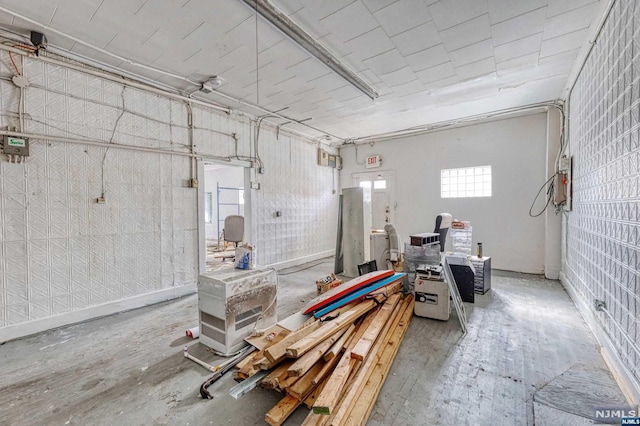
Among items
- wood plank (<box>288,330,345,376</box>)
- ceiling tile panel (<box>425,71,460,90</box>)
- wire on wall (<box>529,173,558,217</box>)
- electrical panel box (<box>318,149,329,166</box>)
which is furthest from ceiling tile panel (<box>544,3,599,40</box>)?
electrical panel box (<box>318,149,329,166</box>)

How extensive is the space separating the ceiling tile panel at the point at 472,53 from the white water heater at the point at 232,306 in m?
3.11

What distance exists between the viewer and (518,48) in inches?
110

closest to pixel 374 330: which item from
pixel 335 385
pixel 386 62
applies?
pixel 335 385

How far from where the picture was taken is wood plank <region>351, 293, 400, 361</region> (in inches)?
76.7

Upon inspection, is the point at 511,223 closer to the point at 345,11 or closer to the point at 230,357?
the point at 345,11

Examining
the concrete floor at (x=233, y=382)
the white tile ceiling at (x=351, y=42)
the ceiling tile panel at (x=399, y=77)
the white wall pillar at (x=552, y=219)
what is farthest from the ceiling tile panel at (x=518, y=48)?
the concrete floor at (x=233, y=382)

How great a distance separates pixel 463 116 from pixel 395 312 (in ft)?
13.5

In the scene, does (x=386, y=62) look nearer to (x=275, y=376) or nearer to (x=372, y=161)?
(x=275, y=376)

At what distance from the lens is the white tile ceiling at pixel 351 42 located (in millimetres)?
2193

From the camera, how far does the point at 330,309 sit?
2607 mm

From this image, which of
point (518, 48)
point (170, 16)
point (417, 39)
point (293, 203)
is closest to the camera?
point (170, 16)

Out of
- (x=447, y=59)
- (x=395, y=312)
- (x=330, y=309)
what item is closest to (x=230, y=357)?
(x=330, y=309)

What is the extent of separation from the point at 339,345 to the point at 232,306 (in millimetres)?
950

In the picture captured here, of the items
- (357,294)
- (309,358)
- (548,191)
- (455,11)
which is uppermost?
(455,11)
